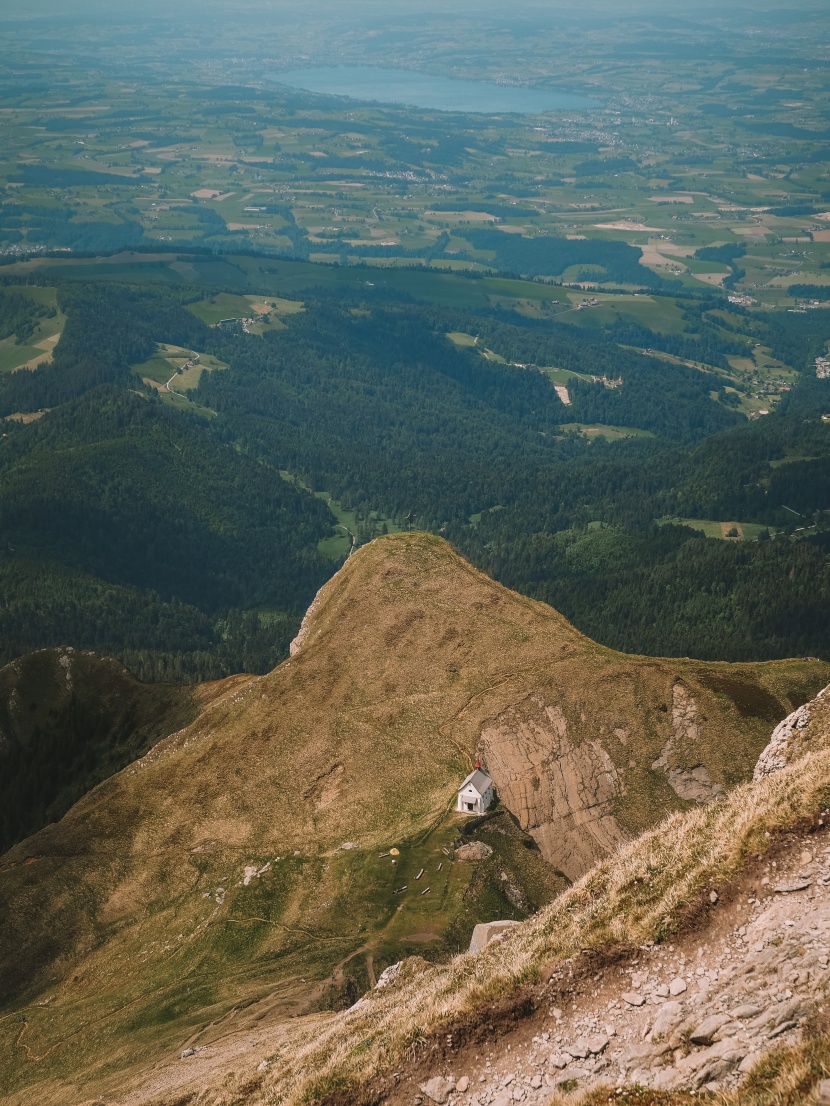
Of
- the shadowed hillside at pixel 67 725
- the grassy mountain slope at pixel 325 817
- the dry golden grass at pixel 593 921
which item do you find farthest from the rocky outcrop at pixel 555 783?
the shadowed hillside at pixel 67 725

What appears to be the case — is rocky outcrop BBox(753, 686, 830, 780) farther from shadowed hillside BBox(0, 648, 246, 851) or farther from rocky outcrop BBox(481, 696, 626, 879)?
shadowed hillside BBox(0, 648, 246, 851)

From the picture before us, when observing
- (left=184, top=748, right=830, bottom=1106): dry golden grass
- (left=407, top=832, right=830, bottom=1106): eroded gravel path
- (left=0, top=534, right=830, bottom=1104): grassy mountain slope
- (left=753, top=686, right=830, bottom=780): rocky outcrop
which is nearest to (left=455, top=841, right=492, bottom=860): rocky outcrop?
(left=0, top=534, right=830, bottom=1104): grassy mountain slope

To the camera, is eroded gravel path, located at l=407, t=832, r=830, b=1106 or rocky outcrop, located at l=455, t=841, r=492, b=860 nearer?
eroded gravel path, located at l=407, t=832, r=830, b=1106

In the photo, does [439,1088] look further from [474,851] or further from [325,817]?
[325,817]

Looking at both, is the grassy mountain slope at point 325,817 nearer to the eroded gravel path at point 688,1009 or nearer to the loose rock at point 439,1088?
the loose rock at point 439,1088

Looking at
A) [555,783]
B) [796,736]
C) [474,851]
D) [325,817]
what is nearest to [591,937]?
[796,736]

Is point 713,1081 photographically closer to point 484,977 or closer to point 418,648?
point 484,977
